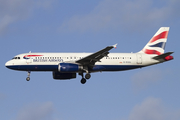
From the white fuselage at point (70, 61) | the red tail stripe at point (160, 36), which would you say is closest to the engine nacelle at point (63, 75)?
the white fuselage at point (70, 61)

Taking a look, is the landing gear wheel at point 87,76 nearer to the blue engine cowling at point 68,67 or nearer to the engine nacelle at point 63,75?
the blue engine cowling at point 68,67

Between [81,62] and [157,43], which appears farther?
[157,43]

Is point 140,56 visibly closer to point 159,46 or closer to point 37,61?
point 159,46

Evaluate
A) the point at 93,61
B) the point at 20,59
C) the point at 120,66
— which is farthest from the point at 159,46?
the point at 20,59

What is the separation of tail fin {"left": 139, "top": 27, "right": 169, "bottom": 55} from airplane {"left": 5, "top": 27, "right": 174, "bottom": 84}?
16.3 inches

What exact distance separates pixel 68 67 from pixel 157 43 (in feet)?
49.3

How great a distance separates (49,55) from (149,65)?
47.2ft

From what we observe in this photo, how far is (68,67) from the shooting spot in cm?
5397

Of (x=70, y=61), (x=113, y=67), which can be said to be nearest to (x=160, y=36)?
(x=113, y=67)

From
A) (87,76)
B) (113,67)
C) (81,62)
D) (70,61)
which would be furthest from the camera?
(113,67)

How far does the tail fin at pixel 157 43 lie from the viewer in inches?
2355

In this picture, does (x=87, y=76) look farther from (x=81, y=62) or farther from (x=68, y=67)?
(x=68, y=67)

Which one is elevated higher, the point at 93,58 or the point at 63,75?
the point at 93,58

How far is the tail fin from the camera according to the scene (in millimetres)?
59812
